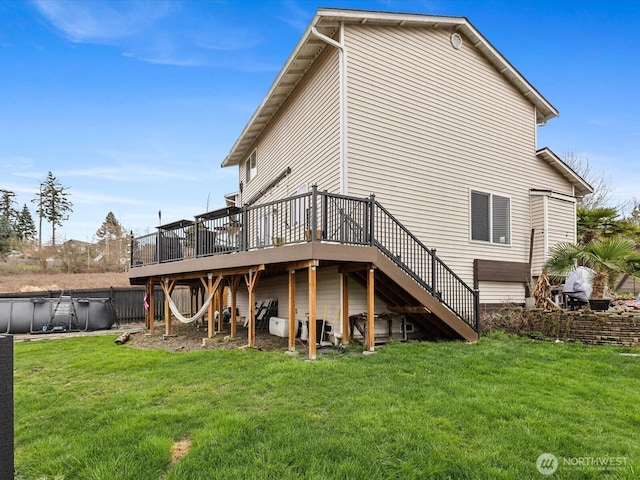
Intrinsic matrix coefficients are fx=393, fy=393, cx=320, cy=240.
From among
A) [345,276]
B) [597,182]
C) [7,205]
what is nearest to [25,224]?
[7,205]

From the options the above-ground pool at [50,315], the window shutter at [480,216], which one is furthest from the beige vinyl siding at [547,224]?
the above-ground pool at [50,315]

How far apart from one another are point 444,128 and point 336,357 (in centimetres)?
646

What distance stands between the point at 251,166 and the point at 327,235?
8617 mm

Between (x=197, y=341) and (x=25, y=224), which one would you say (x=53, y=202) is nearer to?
(x=25, y=224)

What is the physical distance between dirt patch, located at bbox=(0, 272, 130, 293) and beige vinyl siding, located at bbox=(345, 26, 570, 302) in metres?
19.4

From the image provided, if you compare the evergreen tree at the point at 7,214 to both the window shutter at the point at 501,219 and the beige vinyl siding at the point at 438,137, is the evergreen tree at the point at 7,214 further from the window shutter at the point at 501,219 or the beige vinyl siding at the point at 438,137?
the window shutter at the point at 501,219

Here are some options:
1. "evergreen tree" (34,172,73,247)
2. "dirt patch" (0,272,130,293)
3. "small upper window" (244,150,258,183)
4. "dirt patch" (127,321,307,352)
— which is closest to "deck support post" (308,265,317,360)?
"dirt patch" (127,321,307,352)

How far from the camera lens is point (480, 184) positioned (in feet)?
33.9

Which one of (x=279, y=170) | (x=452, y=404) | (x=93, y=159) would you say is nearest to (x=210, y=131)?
(x=93, y=159)

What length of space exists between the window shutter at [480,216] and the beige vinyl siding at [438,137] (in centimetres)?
20

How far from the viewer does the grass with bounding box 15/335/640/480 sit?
10.1ft

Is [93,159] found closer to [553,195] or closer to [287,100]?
[287,100]

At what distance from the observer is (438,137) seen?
31.9 feet

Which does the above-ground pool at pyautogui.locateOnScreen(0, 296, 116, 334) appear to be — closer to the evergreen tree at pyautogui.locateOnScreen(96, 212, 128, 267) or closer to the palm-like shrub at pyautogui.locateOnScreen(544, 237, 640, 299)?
the palm-like shrub at pyautogui.locateOnScreen(544, 237, 640, 299)
